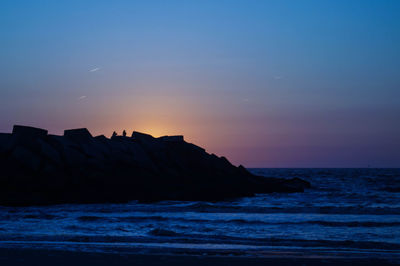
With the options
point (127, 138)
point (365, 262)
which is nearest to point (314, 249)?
point (365, 262)

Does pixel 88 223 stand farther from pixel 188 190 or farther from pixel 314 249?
pixel 188 190

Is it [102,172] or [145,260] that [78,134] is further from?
[145,260]

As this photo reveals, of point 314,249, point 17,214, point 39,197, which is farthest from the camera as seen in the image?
point 39,197

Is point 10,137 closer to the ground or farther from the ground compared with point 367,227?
farther from the ground

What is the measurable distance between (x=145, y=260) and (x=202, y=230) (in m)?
5.23

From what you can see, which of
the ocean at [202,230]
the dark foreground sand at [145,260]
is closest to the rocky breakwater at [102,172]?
the ocean at [202,230]

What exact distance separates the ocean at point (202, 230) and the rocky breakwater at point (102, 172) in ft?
5.74

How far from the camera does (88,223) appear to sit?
15719 mm

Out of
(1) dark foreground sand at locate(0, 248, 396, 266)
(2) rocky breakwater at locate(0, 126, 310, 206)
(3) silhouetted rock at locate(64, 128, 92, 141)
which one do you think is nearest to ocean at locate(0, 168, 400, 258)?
(1) dark foreground sand at locate(0, 248, 396, 266)

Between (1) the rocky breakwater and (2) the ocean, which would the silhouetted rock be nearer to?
(1) the rocky breakwater

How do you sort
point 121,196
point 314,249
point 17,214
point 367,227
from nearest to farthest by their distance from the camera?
point 314,249
point 367,227
point 17,214
point 121,196

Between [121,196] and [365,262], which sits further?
[121,196]

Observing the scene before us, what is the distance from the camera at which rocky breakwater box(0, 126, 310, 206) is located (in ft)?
74.5

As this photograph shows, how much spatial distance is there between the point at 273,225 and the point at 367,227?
2.88 metres
